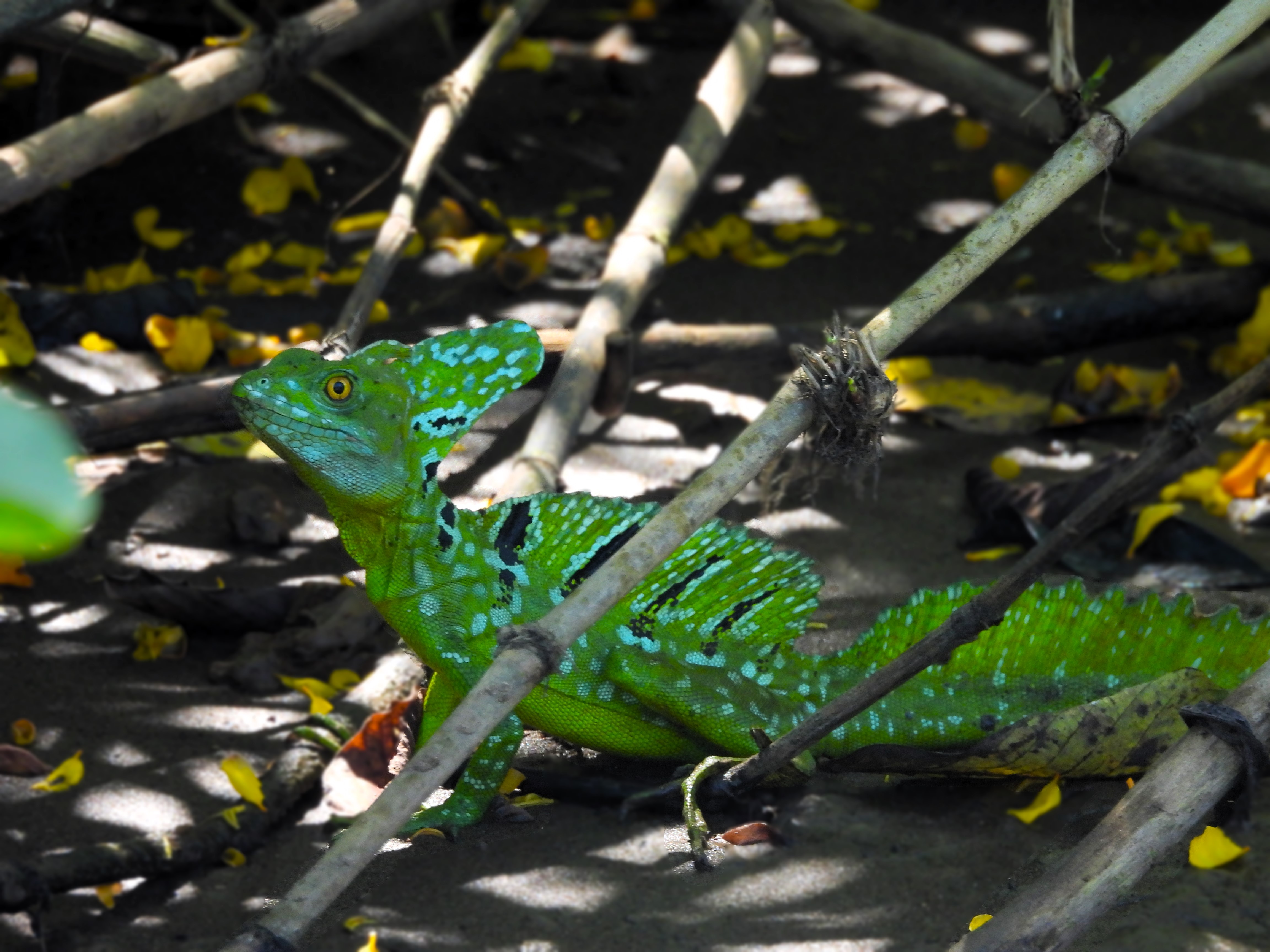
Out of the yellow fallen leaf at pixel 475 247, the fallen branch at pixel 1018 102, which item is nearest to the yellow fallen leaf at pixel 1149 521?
the fallen branch at pixel 1018 102

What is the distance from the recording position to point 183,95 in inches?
159

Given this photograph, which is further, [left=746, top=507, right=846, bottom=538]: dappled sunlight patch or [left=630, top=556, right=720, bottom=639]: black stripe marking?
[left=746, top=507, right=846, bottom=538]: dappled sunlight patch

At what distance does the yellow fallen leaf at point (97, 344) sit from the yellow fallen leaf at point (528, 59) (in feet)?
10.3

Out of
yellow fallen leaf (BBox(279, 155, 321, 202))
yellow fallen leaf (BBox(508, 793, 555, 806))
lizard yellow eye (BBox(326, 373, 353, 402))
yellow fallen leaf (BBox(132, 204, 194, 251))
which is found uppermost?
yellow fallen leaf (BBox(279, 155, 321, 202))

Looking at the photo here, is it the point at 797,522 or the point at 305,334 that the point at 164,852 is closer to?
the point at 797,522

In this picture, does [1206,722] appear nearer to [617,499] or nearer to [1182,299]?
[617,499]

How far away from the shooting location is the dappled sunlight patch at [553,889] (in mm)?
2535

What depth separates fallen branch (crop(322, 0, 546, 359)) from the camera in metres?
3.41

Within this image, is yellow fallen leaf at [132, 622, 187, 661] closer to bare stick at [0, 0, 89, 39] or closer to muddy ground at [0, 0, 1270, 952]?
muddy ground at [0, 0, 1270, 952]

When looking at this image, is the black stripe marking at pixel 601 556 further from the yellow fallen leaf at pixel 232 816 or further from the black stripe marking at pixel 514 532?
the yellow fallen leaf at pixel 232 816

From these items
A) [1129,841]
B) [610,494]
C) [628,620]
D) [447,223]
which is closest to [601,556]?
[628,620]

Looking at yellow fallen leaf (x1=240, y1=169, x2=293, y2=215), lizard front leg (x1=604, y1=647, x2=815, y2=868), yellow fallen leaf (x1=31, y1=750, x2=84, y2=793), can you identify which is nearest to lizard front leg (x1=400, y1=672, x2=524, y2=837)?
lizard front leg (x1=604, y1=647, x2=815, y2=868)

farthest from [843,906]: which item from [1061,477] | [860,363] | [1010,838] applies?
[1061,477]

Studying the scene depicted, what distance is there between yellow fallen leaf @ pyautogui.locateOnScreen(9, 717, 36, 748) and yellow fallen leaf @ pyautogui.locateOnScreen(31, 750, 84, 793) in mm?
136
